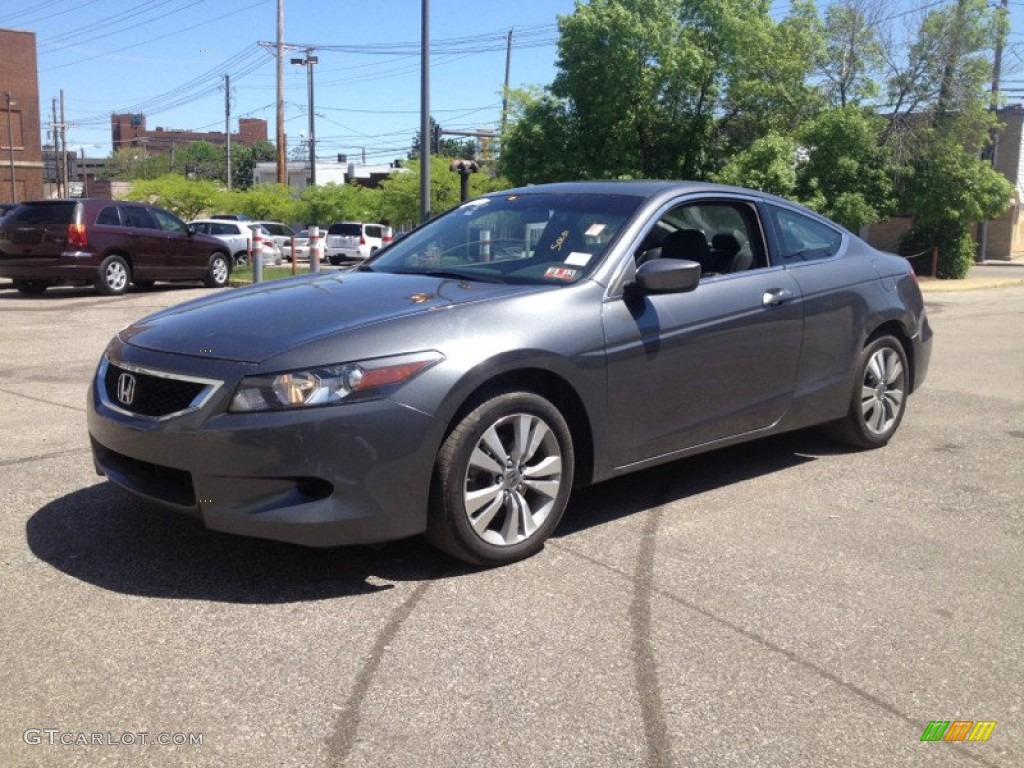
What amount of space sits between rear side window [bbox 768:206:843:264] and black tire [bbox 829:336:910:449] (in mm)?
644

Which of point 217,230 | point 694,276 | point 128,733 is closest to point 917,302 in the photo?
point 694,276

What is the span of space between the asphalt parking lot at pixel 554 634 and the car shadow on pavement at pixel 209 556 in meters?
0.02

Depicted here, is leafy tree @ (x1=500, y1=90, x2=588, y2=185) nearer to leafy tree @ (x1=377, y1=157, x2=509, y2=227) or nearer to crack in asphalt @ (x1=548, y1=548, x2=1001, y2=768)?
leafy tree @ (x1=377, y1=157, x2=509, y2=227)

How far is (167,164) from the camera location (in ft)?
336

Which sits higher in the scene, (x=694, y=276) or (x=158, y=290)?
(x=694, y=276)

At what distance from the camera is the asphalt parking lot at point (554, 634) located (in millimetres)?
3043

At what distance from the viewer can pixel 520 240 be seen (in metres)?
5.27

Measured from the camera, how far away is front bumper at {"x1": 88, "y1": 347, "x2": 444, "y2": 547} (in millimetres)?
3863

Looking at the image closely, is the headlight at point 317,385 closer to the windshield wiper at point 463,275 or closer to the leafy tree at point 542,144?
the windshield wiper at point 463,275

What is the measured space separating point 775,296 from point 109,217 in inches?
568

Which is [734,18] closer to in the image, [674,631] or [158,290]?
[158,290]

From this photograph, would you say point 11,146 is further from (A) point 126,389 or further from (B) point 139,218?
(A) point 126,389

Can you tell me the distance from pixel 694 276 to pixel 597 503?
1305mm

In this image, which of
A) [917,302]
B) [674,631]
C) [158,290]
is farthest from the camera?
[158,290]
